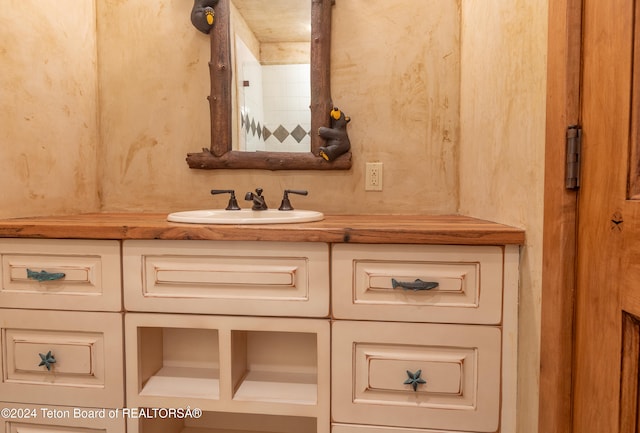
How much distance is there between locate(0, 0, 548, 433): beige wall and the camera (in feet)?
4.29

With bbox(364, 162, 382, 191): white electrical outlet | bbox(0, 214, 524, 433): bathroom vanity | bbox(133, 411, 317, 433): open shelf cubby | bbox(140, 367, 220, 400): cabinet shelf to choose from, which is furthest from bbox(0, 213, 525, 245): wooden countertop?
bbox(133, 411, 317, 433): open shelf cubby

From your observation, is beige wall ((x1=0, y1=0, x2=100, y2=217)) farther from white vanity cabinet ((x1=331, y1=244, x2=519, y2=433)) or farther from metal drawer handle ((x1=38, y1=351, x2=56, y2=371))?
white vanity cabinet ((x1=331, y1=244, x2=519, y2=433))

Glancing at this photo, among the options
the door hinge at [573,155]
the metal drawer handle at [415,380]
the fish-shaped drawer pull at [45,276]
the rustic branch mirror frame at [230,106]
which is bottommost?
the metal drawer handle at [415,380]

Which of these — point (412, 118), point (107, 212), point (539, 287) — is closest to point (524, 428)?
point (539, 287)

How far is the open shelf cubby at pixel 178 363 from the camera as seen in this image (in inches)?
44.0

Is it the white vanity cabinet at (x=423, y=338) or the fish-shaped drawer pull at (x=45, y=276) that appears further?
the fish-shaped drawer pull at (x=45, y=276)

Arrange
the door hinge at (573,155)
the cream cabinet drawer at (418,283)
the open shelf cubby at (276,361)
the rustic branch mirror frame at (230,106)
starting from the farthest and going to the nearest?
the rustic branch mirror frame at (230,106), the open shelf cubby at (276,361), the cream cabinet drawer at (418,283), the door hinge at (573,155)

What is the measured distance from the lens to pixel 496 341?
0.98 meters

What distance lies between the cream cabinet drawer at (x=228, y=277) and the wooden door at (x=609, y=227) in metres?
0.56

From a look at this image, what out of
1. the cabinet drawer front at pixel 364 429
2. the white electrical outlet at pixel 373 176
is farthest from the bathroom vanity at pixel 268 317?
the white electrical outlet at pixel 373 176

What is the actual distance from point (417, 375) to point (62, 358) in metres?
0.98

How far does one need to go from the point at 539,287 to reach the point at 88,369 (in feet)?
3.88

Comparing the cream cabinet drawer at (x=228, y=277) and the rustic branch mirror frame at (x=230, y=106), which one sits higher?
the rustic branch mirror frame at (x=230, y=106)

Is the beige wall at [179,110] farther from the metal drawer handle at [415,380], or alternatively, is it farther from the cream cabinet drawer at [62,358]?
the metal drawer handle at [415,380]
